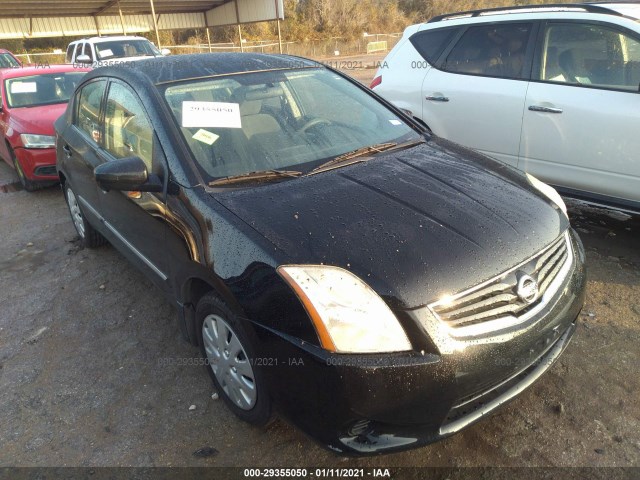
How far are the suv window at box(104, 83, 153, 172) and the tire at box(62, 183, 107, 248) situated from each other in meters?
1.22

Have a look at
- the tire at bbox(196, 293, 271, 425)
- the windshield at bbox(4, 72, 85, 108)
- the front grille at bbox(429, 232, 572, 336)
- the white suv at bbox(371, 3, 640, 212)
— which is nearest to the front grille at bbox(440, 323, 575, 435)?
the front grille at bbox(429, 232, 572, 336)

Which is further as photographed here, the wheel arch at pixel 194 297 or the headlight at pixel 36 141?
the headlight at pixel 36 141

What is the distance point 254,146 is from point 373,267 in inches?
44.8

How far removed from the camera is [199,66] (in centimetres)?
295

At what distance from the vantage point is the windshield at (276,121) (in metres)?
2.50

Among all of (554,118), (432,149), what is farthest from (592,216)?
(432,149)

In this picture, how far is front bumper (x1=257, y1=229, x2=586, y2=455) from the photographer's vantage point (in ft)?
5.56

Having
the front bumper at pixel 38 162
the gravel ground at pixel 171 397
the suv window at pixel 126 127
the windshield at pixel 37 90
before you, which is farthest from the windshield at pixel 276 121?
the windshield at pixel 37 90

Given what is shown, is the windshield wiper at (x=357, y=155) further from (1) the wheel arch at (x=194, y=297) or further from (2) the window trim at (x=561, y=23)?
(2) the window trim at (x=561, y=23)

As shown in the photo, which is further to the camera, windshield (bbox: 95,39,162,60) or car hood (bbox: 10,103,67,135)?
windshield (bbox: 95,39,162,60)

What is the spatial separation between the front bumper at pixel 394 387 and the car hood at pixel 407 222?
20 cm

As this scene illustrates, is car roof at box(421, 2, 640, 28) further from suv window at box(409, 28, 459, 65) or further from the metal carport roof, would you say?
the metal carport roof

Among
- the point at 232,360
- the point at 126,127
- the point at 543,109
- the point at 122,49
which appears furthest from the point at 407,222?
the point at 122,49

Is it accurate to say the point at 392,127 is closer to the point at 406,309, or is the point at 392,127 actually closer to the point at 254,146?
the point at 254,146
